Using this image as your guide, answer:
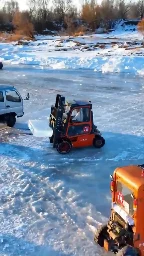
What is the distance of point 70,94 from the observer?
79.3ft

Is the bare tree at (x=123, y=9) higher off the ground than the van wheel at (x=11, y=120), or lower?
higher

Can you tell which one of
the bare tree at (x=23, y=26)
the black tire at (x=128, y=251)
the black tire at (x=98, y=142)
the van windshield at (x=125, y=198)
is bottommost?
the black tire at (x=98, y=142)

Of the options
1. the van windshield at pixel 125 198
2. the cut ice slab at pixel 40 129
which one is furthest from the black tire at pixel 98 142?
the van windshield at pixel 125 198

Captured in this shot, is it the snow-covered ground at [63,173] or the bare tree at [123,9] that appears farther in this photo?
the bare tree at [123,9]

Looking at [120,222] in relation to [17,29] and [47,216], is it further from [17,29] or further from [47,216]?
[17,29]

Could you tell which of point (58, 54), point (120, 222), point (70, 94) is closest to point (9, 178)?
point (120, 222)

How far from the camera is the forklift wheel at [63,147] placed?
44.2 ft

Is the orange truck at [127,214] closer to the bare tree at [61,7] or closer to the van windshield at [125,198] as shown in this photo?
the van windshield at [125,198]

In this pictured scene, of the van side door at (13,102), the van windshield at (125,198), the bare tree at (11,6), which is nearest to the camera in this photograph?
the van windshield at (125,198)

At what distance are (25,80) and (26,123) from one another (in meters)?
13.1

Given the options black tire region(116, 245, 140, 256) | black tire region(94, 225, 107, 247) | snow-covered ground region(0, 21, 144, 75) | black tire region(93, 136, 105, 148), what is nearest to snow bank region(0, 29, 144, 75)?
snow-covered ground region(0, 21, 144, 75)

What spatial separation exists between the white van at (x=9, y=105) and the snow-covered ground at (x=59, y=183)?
0.57 meters

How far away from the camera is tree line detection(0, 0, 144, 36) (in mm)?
74688

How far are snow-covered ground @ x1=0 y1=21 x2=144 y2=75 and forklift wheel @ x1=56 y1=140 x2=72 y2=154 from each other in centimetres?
2186
